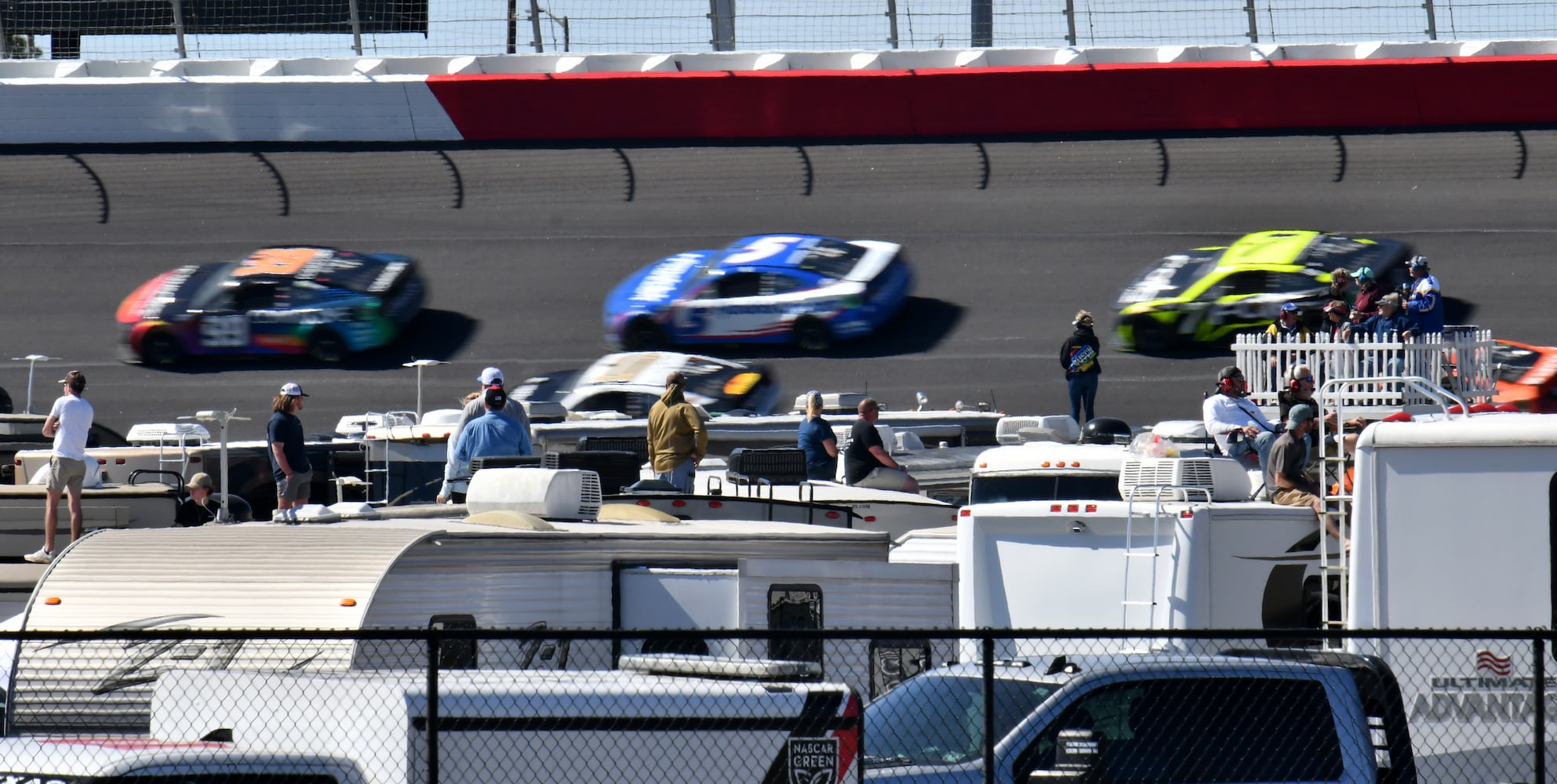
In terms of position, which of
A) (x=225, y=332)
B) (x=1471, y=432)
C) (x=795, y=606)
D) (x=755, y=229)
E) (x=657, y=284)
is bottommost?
(x=795, y=606)

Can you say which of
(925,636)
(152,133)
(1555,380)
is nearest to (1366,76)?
(1555,380)

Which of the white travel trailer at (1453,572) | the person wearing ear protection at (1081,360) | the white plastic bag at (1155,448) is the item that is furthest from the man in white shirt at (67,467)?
the person wearing ear protection at (1081,360)

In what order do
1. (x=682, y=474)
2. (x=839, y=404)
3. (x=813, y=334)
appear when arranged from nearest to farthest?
(x=682, y=474) → (x=839, y=404) → (x=813, y=334)

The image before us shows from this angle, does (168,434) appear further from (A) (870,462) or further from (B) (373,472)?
(A) (870,462)

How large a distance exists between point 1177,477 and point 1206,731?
10.7 feet

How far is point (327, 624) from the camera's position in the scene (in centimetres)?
784

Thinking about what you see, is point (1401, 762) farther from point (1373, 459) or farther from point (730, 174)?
point (730, 174)

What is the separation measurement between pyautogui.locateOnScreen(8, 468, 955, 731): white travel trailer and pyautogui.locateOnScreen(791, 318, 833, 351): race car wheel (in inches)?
596

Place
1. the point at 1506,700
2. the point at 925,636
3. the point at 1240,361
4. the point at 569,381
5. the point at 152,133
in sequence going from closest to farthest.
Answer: the point at 925,636, the point at 1506,700, the point at 1240,361, the point at 569,381, the point at 152,133

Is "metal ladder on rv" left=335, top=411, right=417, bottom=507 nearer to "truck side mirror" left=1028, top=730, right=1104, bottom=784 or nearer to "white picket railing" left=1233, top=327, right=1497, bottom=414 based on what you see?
"white picket railing" left=1233, top=327, right=1497, bottom=414

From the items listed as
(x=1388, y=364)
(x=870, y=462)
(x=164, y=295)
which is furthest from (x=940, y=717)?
(x=164, y=295)

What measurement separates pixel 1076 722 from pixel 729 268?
19.6 m

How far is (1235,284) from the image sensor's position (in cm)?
2445

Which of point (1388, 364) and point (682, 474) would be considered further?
point (1388, 364)
